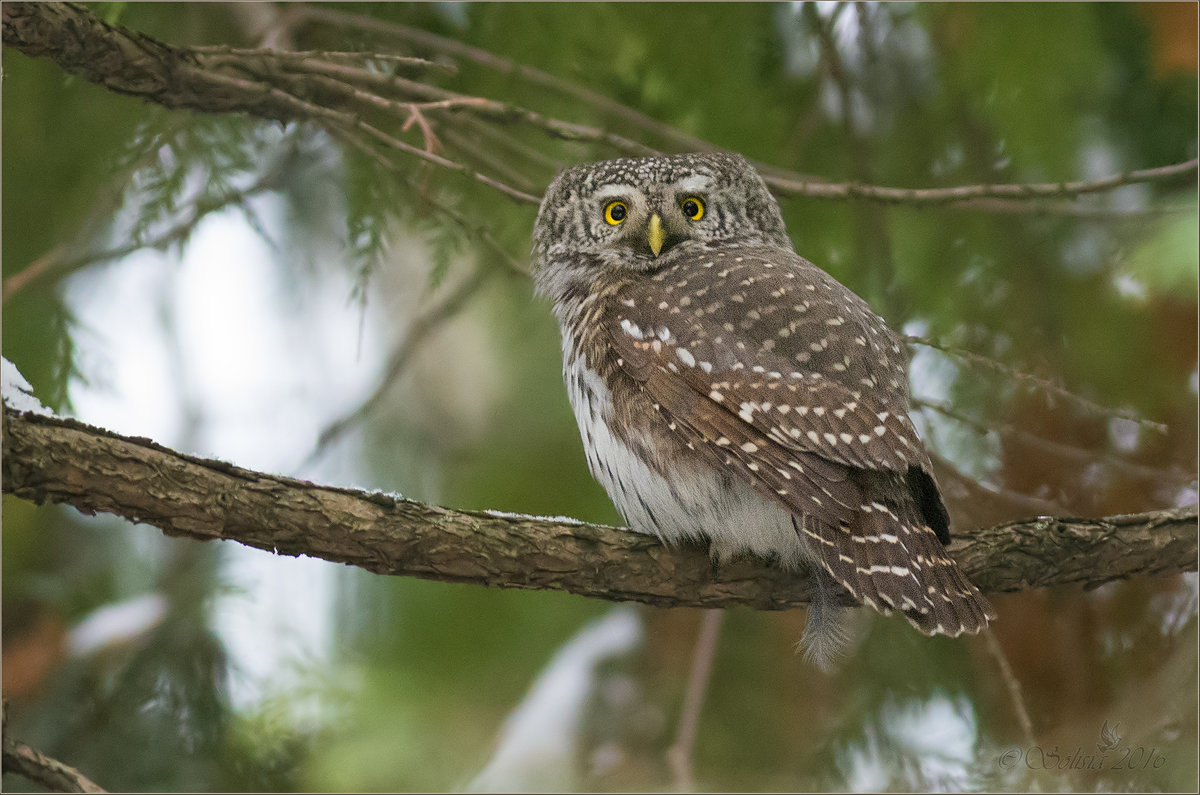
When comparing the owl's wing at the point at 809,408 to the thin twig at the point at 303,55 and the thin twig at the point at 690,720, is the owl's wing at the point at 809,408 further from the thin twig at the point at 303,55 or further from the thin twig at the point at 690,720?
the thin twig at the point at 690,720

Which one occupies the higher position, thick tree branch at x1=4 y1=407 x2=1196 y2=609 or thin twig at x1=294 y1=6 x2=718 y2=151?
thin twig at x1=294 y1=6 x2=718 y2=151

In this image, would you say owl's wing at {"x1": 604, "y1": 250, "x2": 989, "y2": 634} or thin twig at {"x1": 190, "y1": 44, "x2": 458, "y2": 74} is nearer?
owl's wing at {"x1": 604, "y1": 250, "x2": 989, "y2": 634}

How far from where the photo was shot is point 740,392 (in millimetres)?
1694

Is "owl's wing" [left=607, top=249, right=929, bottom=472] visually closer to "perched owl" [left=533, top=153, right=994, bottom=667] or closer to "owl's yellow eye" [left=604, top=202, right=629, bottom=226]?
"perched owl" [left=533, top=153, right=994, bottom=667]

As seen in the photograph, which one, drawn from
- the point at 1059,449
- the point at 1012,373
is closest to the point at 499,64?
the point at 1012,373

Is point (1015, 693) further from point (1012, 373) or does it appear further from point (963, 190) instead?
point (963, 190)

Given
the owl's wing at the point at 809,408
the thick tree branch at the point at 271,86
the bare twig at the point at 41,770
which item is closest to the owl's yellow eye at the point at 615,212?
the thick tree branch at the point at 271,86

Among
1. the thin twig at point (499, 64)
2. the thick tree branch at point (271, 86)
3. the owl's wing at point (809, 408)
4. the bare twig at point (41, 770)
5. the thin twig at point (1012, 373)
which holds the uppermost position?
the thin twig at point (499, 64)

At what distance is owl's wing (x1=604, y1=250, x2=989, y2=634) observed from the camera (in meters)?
1.54

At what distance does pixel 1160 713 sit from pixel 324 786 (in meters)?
1.88

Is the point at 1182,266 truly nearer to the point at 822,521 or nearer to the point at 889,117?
the point at 889,117

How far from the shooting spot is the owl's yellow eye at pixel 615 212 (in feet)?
6.86

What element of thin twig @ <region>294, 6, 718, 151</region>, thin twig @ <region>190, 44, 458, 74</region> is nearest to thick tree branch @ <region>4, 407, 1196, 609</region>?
thin twig @ <region>190, 44, 458, 74</region>

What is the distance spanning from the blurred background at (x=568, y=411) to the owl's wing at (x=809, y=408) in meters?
0.31
